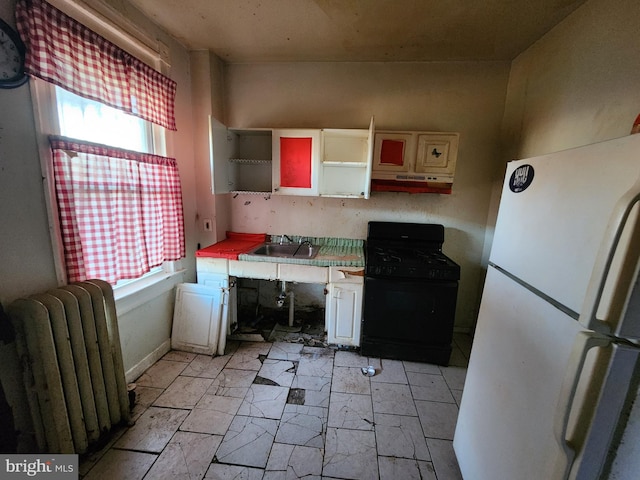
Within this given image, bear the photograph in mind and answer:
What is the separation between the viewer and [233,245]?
2.51 metres

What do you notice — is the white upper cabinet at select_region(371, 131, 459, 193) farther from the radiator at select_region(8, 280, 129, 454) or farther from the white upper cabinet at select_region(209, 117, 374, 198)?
the radiator at select_region(8, 280, 129, 454)

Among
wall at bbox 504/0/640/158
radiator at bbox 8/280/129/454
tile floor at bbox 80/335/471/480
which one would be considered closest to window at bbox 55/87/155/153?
radiator at bbox 8/280/129/454

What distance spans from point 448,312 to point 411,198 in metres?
1.12

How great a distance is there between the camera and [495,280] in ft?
3.62

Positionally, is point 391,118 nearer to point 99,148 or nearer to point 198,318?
point 99,148

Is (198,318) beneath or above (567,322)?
beneath

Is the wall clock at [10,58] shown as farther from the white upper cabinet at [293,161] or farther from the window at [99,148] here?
the white upper cabinet at [293,161]

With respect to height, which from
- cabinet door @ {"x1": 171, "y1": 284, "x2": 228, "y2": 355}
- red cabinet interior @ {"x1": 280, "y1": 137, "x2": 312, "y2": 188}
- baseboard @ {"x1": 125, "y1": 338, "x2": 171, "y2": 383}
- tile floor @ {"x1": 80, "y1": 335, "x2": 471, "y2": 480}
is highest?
red cabinet interior @ {"x1": 280, "y1": 137, "x2": 312, "y2": 188}

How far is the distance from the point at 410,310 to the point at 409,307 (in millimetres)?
28

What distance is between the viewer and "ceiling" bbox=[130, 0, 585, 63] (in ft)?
5.30

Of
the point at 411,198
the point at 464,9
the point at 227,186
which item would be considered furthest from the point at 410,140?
the point at 227,186

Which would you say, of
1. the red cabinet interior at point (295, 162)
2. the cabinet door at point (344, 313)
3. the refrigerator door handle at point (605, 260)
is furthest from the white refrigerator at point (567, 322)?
the red cabinet interior at point (295, 162)

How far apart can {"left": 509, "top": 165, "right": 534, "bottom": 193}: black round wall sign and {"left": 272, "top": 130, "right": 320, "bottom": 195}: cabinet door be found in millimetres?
1558

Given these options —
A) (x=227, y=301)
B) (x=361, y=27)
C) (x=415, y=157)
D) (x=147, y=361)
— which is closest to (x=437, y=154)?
(x=415, y=157)
